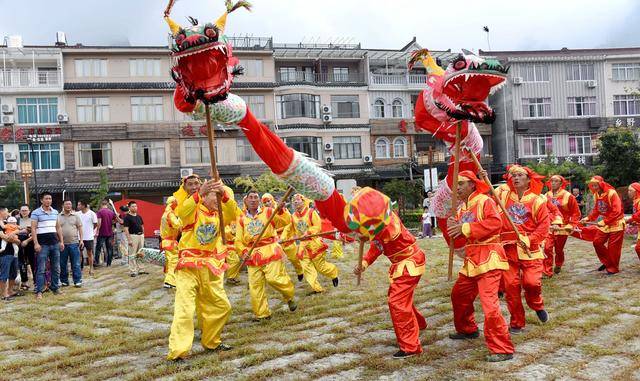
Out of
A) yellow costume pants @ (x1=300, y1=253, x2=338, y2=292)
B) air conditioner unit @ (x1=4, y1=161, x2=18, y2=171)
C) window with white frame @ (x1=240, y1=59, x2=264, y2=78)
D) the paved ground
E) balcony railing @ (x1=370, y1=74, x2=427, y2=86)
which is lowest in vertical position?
the paved ground

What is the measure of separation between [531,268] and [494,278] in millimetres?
1322

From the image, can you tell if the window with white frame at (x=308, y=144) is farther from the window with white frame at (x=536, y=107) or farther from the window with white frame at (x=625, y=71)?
the window with white frame at (x=625, y=71)

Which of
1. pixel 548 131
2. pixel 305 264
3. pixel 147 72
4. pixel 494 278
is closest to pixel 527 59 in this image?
pixel 548 131

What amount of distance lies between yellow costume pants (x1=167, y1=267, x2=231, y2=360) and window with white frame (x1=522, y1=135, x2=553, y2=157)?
32834mm

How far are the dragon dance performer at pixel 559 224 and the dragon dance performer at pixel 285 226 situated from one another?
4.36m

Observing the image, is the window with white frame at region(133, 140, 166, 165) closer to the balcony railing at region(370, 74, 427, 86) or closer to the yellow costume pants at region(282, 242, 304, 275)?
the balcony railing at region(370, 74, 427, 86)

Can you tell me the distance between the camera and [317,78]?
114 ft

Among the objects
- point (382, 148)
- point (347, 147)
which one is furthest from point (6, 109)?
point (382, 148)

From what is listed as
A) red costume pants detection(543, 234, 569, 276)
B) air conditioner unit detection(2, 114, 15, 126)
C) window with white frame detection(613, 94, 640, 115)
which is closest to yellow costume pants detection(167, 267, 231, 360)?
red costume pants detection(543, 234, 569, 276)

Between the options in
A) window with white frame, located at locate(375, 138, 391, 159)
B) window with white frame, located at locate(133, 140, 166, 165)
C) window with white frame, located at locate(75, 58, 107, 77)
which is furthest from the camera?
window with white frame, located at locate(375, 138, 391, 159)

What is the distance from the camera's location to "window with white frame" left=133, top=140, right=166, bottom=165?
31.8m

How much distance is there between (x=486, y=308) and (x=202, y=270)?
9.76ft

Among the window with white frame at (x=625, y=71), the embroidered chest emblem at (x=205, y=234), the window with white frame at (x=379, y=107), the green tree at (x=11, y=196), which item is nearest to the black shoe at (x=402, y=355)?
the embroidered chest emblem at (x=205, y=234)

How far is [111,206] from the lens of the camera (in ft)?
52.5
